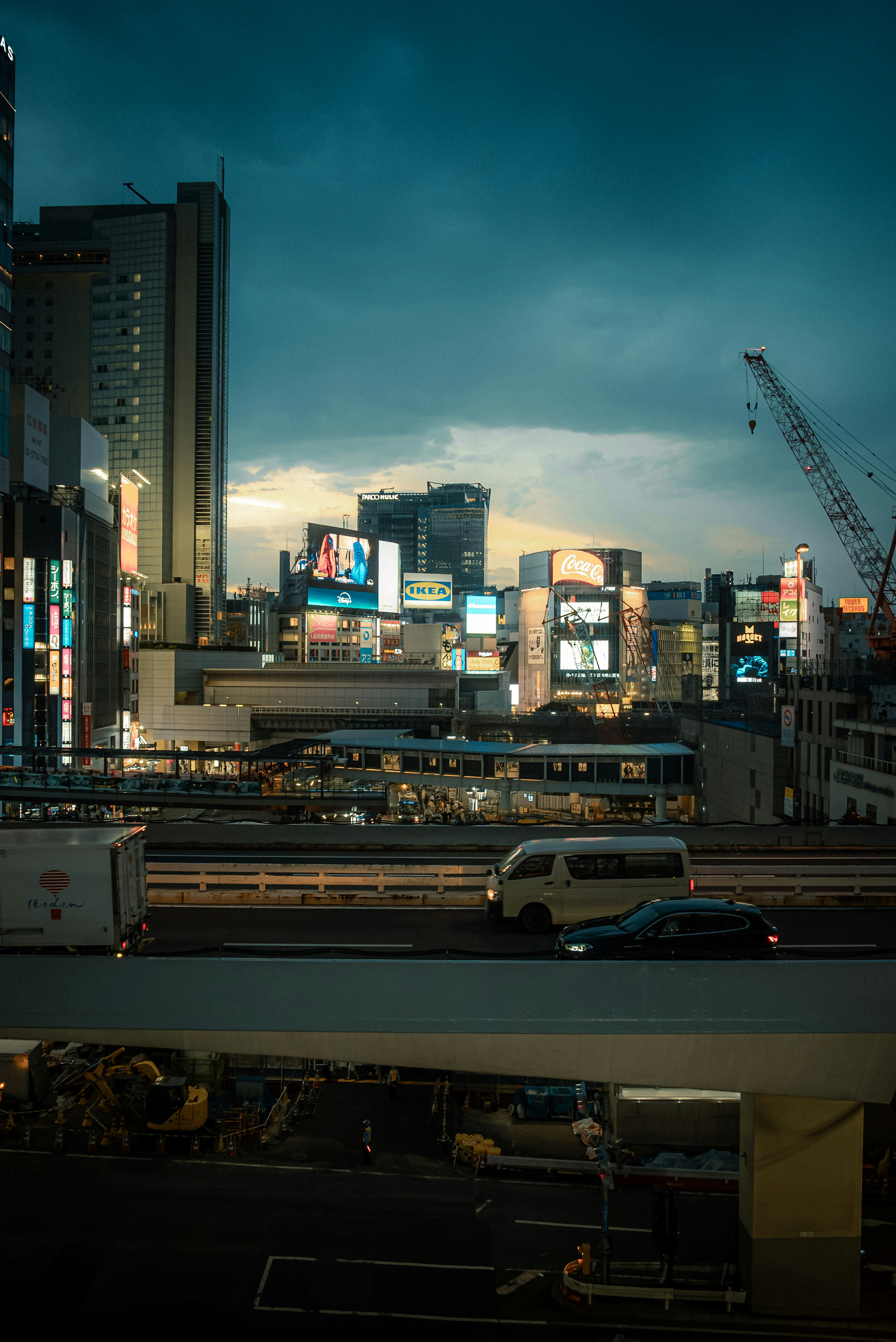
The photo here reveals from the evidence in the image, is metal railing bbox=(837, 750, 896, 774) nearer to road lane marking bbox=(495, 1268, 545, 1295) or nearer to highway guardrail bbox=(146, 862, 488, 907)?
highway guardrail bbox=(146, 862, 488, 907)

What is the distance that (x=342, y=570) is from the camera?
78.7 m

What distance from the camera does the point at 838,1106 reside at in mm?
7703

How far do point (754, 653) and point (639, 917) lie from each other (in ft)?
252

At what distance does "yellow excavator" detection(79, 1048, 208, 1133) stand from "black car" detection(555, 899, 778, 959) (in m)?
5.80

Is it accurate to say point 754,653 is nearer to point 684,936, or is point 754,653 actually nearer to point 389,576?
point 389,576

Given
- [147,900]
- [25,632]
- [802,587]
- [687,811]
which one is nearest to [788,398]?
[802,587]

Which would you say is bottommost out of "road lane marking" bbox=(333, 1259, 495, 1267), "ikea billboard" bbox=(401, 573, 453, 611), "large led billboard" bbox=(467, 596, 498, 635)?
"road lane marking" bbox=(333, 1259, 495, 1267)

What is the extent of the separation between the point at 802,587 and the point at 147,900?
73281 mm

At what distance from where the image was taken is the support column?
25.4 feet

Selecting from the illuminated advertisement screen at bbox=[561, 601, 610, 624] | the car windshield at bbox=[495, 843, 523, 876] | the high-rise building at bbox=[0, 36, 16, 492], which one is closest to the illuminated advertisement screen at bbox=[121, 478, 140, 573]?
the high-rise building at bbox=[0, 36, 16, 492]

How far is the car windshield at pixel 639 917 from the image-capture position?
9.03 m

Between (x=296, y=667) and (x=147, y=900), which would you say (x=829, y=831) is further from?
(x=296, y=667)

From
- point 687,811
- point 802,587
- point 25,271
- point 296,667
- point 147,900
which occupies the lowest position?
point 687,811

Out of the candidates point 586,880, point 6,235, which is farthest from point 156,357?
point 586,880
